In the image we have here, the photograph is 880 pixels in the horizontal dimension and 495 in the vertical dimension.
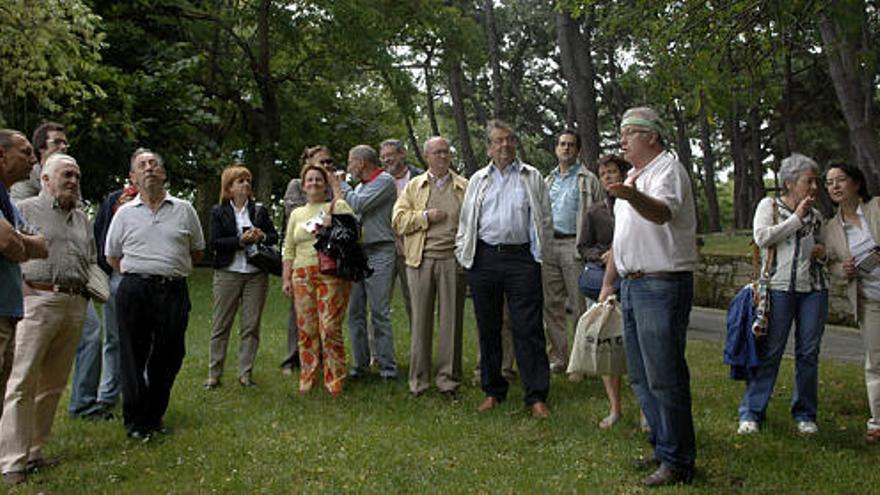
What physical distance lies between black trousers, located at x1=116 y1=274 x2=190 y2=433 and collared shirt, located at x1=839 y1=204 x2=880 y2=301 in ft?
15.5

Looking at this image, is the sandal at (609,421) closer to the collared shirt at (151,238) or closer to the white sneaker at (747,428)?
the white sneaker at (747,428)

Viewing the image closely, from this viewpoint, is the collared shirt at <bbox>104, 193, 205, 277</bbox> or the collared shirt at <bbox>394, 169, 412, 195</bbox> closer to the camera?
the collared shirt at <bbox>104, 193, 205, 277</bbox>

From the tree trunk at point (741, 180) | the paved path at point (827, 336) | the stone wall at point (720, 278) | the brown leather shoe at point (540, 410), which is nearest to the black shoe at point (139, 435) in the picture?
the brown leather shoe at point (540, 410)

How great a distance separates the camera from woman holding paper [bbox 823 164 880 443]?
590cm

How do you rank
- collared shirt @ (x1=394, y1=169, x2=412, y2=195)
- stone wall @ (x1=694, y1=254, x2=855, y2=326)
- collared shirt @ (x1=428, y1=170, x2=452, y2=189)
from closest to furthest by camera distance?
1. collared shirt @ (x1=428, y1=170, x2=452, y2=189)
2. collared shirt @ (x1=394, y1=169, x2=412, y2=195)
3. stone wall @ (x1=694, y1=254, x2=855, y2=326)

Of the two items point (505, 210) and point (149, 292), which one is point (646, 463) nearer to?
point (505, 210)

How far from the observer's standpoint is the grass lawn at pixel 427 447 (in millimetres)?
4895

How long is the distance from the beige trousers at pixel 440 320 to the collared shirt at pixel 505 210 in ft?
2.16

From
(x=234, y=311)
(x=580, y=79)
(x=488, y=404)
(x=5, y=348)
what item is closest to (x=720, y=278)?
(x=580, y=79)

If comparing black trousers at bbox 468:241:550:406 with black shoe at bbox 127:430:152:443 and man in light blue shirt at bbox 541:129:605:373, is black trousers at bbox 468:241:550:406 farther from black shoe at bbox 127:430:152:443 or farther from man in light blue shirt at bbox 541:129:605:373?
black shoe at bbox 127:430:152:443

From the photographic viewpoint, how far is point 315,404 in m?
6.89

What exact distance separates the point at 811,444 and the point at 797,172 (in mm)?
1829

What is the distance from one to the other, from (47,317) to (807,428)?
5010 mm

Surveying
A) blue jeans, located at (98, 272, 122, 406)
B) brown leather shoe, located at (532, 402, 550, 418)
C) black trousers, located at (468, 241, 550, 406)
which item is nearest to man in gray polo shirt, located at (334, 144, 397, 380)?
black trousers, located at (468, 241, 550, 406)
